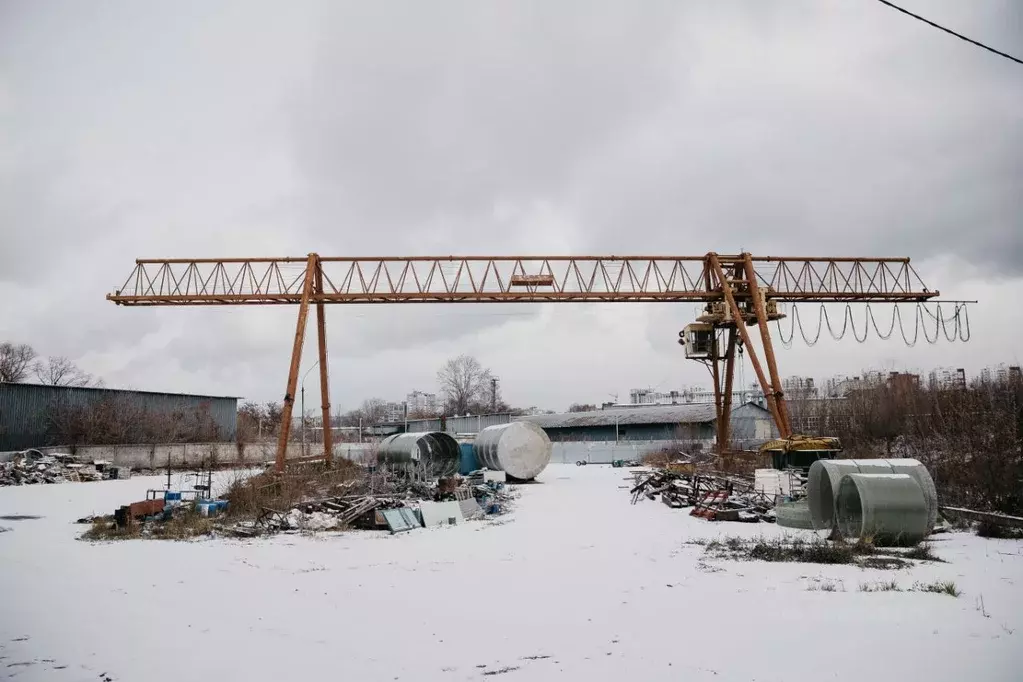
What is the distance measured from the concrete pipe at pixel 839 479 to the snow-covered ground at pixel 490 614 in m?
0.92

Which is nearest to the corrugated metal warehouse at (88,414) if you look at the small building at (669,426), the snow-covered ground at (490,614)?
the small building at (669,426)

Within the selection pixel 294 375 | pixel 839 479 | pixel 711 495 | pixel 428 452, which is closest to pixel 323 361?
pixel 294 375

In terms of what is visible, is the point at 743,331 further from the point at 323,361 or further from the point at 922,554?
the point at 323,361

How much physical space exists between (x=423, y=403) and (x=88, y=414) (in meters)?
82.9

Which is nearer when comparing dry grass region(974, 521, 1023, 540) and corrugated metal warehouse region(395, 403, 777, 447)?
dry grass region(974, 521, 1023, 540)

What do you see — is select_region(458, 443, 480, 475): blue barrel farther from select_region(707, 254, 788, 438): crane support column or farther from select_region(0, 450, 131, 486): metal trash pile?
select_region(0, 450, 131, 486): metal trash pile

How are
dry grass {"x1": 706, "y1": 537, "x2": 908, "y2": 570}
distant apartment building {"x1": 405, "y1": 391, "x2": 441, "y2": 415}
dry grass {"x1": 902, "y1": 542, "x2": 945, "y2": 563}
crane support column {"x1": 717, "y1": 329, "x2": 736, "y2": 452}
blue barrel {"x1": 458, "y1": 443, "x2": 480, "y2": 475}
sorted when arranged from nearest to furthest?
dry grass {"x1": 706, "y1": 537, "x2": 908, "y2": 570} → dry grass {"x1": 902, "y1": 542, "x2": 945, "y2": 563} → crane support column {"x1": 717, "y1": 329, "x2": 736, "y2": 452} → blue barrel {"x1": 458, "y1": 443, "x2": 480, "y2": 475} → distant apartment building {"x1": 405, "y1": 391, "x2": 441, "y2": 415}

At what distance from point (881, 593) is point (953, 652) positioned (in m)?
2.05

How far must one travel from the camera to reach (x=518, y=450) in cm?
2677

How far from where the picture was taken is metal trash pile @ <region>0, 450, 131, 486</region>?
28516 millimetres

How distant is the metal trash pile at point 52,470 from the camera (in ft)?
93.6

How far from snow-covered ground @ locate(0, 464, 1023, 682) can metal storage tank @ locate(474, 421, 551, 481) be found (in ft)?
45.0

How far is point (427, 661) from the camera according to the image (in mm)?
6164

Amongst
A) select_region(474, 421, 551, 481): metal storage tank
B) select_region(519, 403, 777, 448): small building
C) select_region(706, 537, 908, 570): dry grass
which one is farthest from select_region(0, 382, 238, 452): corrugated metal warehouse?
select_region(706, 537, 908, 570): dry grass
